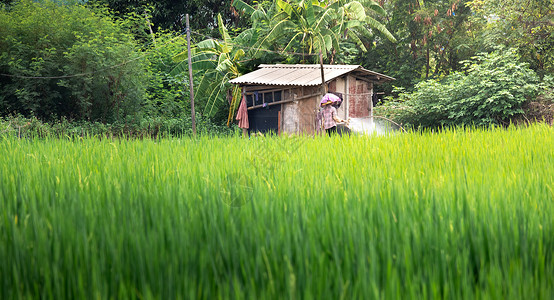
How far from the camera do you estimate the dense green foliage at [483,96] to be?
12070 millimetres

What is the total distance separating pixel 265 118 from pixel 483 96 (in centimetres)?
643

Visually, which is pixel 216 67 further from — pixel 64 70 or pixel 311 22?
pixel 64 70

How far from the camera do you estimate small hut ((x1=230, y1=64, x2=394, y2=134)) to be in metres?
12.6

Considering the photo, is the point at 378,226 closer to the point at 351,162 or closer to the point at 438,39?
the point at 351,162

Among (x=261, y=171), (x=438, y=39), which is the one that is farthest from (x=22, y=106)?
(x=438, y=39)

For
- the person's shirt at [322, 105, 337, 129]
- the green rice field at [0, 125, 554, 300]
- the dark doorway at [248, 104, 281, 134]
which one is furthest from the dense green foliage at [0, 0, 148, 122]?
the green rice field at [0, 125, 554, 300]

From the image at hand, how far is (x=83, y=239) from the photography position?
4.60 ft

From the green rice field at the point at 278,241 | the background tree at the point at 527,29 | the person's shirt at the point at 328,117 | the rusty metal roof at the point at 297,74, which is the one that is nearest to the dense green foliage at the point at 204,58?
the background tree at the point at 527,29

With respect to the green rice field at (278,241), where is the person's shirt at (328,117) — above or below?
above

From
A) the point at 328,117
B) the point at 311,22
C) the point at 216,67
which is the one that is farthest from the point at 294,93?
the point at 328,117

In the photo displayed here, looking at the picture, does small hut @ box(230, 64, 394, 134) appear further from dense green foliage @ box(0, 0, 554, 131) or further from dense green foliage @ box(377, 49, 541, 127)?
dense green foliage @ box(377, 49, 541, 127)

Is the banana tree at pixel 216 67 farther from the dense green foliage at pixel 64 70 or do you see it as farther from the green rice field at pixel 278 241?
the green rice field at pixel 278 241

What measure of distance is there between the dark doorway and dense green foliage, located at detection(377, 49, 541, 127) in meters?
4.48

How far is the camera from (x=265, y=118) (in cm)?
1355
